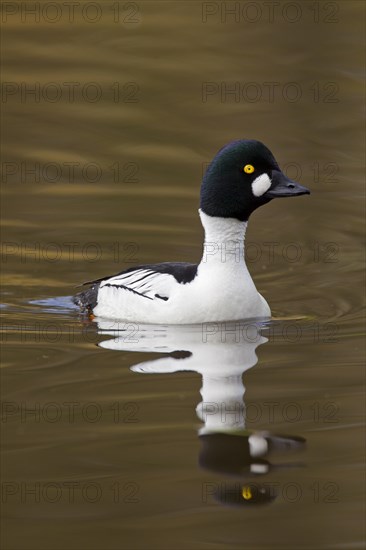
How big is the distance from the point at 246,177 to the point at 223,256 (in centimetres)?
71

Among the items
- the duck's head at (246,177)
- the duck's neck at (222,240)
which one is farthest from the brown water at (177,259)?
the duck's head at (246,177)

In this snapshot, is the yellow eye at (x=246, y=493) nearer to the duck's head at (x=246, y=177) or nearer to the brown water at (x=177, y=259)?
the brown water at (x=177, y=259)

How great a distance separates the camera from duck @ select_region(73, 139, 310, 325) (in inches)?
412

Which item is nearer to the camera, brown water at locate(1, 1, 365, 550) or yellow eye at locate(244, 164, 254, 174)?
brown water at locate(1, 1, 365, 550)

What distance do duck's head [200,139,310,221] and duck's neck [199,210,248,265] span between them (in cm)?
23

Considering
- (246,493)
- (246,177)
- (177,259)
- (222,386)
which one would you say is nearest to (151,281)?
(246,177)

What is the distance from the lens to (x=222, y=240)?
1076cm

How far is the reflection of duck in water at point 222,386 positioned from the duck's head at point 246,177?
109 centimetres

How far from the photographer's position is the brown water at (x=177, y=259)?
6.92m

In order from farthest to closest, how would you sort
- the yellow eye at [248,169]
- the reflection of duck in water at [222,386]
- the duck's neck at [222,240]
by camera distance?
the duck's neck at [222,240], the yellow eye at [248,169], the reflection of duck in water at [222,386]

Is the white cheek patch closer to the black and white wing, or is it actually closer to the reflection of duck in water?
the black and white wing

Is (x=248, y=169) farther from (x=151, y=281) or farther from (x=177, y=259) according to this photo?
(x=177, y=259)

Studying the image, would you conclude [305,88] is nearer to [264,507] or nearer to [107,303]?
[107,303]

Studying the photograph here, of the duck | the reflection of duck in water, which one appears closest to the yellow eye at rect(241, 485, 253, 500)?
the reflection of duck in water
